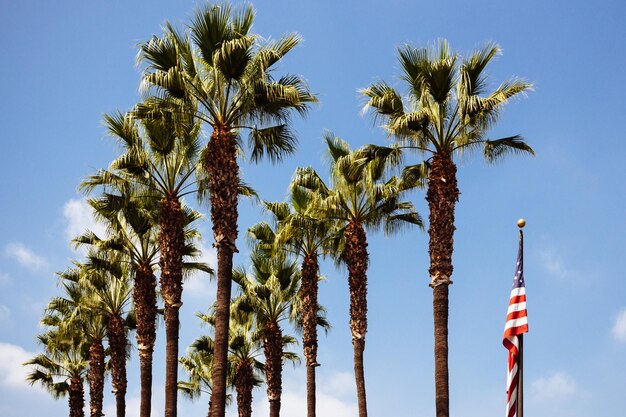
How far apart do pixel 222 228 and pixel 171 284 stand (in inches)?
166

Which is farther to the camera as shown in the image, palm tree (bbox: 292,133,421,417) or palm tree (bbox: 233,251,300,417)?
palm tree (bbox: 233,251,300,417)

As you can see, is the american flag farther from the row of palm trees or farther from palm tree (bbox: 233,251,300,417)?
palm tree (bbox: 233,251,300,417)

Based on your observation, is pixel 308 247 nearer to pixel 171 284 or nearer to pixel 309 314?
pixel 309 314

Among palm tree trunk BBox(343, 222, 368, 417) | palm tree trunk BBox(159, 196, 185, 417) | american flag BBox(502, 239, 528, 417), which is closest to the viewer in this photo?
american flag BBox(502, 239, 528, 417)

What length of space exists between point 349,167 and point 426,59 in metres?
6.30

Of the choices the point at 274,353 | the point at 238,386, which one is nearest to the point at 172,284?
the point at 274,353

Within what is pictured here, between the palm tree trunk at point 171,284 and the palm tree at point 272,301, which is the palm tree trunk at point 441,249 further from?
the palm tree at point 272,301

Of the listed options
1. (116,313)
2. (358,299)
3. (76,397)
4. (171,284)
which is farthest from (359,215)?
(76,397)

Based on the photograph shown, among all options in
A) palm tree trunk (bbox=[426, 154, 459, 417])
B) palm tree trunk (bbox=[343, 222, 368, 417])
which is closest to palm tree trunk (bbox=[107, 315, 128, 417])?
palm tree trunk (bbox=[343, 222, 368, 417])

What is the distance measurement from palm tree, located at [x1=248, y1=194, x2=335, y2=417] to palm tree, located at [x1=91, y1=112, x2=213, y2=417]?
6.01 metres

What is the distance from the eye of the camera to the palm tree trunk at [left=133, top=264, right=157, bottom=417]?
1105 inches

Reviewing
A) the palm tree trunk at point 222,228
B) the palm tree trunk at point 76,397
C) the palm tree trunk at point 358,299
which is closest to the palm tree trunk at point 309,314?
the palm tree trunk at point 358,299

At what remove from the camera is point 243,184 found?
25.4 metres

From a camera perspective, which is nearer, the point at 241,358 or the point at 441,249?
the point at 441,249
